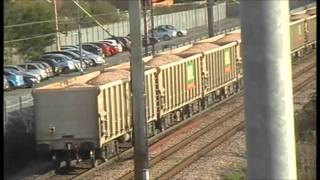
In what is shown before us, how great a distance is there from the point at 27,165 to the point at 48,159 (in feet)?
1.74

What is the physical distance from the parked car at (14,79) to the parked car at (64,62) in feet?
15.2

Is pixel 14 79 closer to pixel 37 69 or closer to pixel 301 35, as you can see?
pixel 37 69

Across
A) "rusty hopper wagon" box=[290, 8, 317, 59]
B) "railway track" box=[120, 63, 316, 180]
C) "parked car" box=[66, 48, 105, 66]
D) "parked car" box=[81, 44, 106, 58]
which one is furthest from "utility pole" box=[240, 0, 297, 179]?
"parked car" box=[81, 44, 106, 58]

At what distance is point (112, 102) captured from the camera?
48.0 feet

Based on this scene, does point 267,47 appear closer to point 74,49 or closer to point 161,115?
point 161,115

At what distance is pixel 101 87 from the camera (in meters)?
13.9


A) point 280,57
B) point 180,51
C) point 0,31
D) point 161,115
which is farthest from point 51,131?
point 280,57

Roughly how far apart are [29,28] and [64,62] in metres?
4.80

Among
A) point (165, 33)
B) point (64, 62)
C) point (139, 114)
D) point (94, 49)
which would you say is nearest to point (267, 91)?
point (139, 114)

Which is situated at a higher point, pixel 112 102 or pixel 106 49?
pixel 112 102

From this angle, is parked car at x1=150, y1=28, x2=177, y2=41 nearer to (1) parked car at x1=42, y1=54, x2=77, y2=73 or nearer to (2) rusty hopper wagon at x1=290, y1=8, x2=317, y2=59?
(2) rusty hopper wagon at x1=290, y1=8, x2=317, y2=59

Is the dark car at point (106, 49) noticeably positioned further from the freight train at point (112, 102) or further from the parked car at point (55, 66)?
the freight train at point (112, 102)

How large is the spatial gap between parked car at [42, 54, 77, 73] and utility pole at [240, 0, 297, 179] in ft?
115

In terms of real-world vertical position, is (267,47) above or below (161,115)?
above
